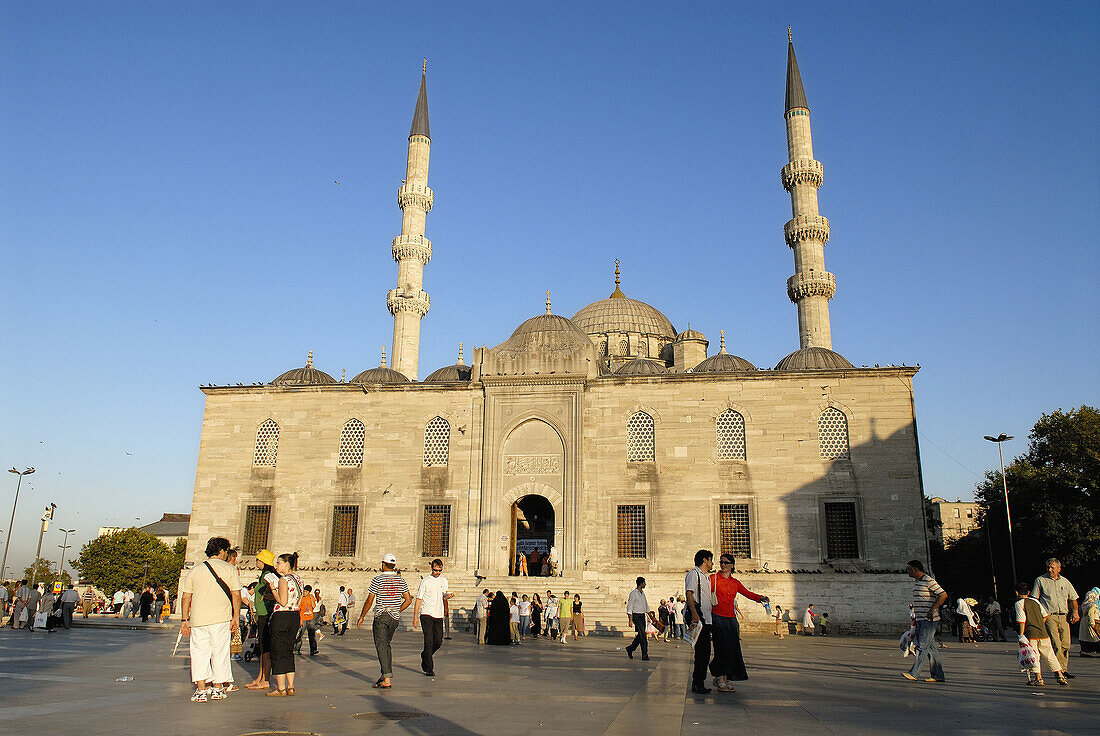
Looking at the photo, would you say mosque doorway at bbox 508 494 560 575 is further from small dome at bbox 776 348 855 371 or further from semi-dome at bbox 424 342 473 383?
small dome at bbox 776 348 855 371

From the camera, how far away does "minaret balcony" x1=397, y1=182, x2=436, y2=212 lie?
126ft

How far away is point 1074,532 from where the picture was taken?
27.8 m

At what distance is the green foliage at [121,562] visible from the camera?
182ft

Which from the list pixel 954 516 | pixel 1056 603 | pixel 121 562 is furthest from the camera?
pixel 954 516

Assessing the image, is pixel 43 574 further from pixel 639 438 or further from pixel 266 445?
pixel 639 438

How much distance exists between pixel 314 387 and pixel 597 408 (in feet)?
34.5

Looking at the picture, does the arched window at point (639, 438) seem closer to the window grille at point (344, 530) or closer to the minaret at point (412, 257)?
the window grille at point (344, 530)

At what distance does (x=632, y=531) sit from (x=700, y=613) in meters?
17.4

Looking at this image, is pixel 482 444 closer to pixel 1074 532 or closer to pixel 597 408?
pixel 597 408

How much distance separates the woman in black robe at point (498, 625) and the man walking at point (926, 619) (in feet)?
29.8

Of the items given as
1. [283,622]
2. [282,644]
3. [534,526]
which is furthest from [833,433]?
[282,644]

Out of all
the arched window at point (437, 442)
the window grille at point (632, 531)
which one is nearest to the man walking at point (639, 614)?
the window grille at point (632, 531)

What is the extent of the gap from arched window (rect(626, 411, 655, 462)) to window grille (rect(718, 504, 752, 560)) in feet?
9.68

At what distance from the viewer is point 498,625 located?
666 inches
